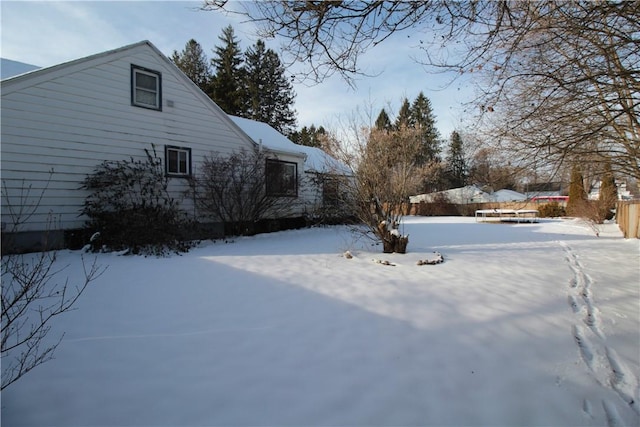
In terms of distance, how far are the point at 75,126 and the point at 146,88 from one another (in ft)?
7.89

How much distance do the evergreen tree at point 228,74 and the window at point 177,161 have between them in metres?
20.0

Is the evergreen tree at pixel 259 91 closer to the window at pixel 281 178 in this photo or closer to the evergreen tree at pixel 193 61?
the evergreen tree at pixel 193 61

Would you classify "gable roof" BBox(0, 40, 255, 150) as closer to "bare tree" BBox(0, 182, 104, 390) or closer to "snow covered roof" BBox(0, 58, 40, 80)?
"snow covered roof" BBox(0, 58, 40, 80)

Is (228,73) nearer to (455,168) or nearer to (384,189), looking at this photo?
(384,189)

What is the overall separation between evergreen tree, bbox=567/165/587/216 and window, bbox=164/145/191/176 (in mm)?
10811

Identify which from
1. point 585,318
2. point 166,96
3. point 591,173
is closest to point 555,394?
point 585,318

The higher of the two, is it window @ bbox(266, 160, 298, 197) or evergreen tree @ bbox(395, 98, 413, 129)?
evergreen tree @ bbox(395, 98, 413, 129)

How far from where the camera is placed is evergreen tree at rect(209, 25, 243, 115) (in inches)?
1148

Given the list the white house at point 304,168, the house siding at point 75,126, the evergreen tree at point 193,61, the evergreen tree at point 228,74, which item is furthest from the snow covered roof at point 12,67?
the evergreen tree at point 193,61

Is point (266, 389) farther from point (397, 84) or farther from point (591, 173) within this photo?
point (591, 173)

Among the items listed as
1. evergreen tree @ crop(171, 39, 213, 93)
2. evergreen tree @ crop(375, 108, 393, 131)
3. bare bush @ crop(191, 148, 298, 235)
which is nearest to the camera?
evergreen tree @ crop(375, 108, 393, 131)

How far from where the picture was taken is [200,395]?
2367 millimetres

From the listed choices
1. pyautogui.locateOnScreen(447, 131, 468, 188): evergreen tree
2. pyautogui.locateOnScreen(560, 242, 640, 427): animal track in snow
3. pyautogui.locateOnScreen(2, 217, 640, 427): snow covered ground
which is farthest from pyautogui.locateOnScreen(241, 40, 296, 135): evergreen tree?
pyautogui.locateOnScreen(560, 242, 640, 427): animal track in snow

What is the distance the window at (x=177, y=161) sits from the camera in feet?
34.0
